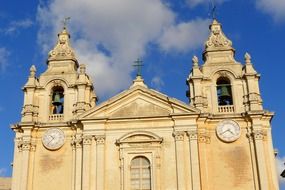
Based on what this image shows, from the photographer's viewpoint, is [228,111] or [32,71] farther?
[32,71]

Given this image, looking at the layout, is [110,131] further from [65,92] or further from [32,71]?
[32,71]

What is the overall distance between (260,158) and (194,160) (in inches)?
131

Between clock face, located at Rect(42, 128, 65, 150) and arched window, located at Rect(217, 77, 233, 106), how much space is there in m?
9.04

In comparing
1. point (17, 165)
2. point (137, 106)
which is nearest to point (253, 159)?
point (137, 106)

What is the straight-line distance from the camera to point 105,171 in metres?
24.2

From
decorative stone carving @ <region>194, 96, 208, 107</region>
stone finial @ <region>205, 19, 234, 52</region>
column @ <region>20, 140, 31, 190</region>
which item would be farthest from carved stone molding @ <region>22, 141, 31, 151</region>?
stone finial @ <region>205, 19, 234, 52</region>

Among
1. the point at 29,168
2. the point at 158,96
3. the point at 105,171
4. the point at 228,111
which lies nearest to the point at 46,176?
the point at 29,168

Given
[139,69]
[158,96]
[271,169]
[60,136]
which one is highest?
[139,69]

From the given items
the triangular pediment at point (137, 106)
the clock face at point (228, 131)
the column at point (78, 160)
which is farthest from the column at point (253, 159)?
the column at point (78, 160)

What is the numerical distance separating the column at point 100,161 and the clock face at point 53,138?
2221mm

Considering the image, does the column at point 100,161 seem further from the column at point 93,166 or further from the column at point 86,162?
the column at point 86,162

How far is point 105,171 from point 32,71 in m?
7.86

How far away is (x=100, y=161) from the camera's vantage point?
2425 centimetres

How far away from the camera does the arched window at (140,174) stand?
2383 cm
